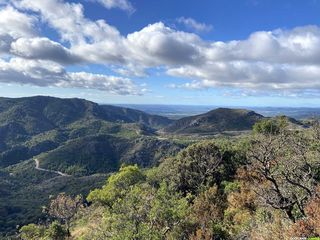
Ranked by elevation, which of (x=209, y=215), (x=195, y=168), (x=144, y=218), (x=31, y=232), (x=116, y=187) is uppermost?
(x=144, y=218)

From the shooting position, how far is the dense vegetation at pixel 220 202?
31906mm

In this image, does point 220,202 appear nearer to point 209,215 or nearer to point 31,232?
point 209,215

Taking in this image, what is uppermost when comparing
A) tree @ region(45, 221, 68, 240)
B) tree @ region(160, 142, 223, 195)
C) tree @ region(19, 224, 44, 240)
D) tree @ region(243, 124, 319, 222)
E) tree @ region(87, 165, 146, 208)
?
tree @ region(243, 124, 319, 222)

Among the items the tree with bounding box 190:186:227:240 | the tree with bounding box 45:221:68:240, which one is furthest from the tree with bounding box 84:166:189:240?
the tree with bounding box 45:221:68:240

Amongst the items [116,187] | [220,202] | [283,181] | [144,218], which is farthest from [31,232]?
[283,181]

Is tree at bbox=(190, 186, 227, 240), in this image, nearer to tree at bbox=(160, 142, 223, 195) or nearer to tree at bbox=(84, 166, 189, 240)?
tree at bbox=(84, 166, 189, 240)

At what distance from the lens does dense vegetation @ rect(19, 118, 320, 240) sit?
105 ft

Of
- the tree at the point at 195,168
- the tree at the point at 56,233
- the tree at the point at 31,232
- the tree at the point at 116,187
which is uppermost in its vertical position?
the tree at the point at 195,168

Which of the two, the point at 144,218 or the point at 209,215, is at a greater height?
the point at 144,218

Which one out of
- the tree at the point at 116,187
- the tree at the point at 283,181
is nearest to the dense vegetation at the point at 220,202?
the tree at the point at 283,181

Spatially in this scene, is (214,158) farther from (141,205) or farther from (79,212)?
(141,205)

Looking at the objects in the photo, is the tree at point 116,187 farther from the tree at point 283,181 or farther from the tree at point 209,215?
the tree at point 283,181

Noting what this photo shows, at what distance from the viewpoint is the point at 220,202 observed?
5744 centimetres

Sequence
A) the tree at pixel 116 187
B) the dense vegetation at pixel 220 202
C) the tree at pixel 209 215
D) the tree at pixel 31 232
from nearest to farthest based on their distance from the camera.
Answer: the dense vegetation at pixel 220 202
the tree at pixel 209 215
the tree at pixel 116 187
the tree at pixel 31 232
